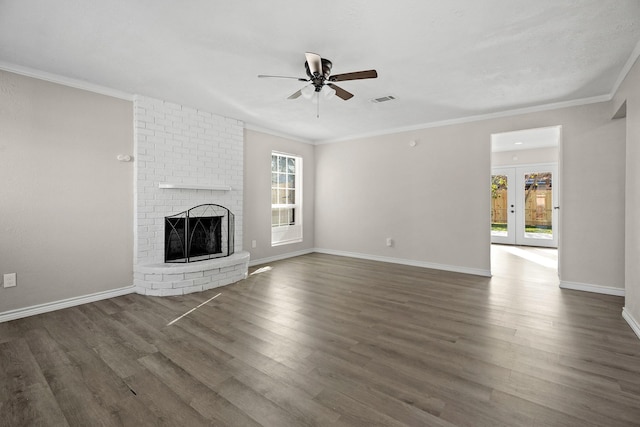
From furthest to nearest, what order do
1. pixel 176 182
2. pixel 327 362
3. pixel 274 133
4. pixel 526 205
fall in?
pixel 526 205
pixel 274 133
pixel 176 182
pixel 327 362

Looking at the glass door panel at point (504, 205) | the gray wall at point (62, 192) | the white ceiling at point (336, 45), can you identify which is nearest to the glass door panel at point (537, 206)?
the glass door panel at point (504, 205)

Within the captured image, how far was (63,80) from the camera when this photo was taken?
324 centimetres

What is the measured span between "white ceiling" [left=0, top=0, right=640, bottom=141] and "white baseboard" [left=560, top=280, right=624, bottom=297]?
98.1 inches

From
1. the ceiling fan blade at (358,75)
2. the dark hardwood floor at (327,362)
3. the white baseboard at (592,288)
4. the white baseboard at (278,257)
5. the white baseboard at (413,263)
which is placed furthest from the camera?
the white baseboard at (278,257)

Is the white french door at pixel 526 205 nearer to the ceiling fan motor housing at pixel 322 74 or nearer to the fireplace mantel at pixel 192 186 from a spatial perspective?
the ceiling fan motor housing at pixel 322 74

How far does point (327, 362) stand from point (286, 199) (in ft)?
14.4

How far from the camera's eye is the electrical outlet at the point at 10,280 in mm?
2959

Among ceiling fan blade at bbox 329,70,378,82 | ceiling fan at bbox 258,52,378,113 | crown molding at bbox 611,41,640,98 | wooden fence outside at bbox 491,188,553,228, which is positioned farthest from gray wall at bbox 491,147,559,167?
ceiling fan blade at bbox 329,70,378,82

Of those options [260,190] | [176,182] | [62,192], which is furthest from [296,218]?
[62,192]

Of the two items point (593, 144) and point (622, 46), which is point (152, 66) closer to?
point (622, 46)

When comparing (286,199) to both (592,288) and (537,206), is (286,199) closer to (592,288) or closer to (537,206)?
(592,288)

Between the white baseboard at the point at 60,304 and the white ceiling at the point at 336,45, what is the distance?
8.13 ft

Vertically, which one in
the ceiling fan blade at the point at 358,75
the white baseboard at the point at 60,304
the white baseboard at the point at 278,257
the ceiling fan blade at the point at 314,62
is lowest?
the white baseboard at the point at 60,304

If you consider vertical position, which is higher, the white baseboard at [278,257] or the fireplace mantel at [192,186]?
the fireplace mantel at [192,186]
